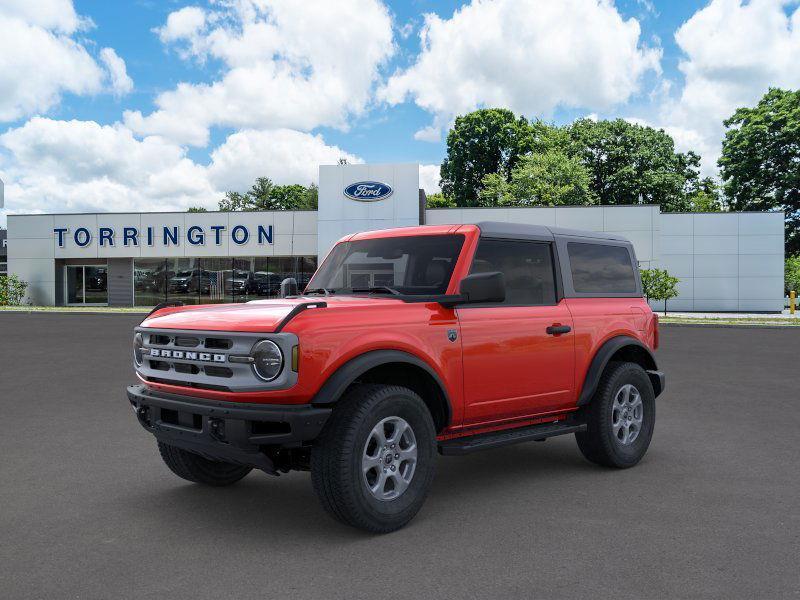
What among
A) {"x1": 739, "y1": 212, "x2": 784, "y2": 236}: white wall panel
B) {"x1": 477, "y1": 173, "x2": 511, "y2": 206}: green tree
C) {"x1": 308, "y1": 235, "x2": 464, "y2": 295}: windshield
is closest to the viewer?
A: {"x1": 308, "y1": 235, "x2": 464, "y2": 295}: windshield

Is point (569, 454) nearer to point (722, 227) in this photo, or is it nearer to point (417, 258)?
point (417, 258)

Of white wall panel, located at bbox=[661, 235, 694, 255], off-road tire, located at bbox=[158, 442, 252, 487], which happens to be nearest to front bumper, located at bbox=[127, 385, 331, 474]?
off-road tire, located at bbox=[158, 442, 252, 487]

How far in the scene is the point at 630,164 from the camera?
5559 cm

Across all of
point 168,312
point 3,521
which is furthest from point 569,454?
point 3,521

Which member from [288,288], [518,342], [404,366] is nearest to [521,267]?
[518,342]

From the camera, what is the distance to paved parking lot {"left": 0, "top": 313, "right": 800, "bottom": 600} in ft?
11.9

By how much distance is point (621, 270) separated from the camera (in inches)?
256

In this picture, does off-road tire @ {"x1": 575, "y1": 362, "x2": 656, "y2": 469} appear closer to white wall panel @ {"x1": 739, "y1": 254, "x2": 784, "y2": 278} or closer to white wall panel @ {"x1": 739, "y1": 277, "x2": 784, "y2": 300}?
white wall panel @ {"x1": 739, "y1": 254, "x2": 784, "y2": 278}

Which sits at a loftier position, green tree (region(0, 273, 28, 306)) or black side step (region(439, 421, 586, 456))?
green tree (region(0, 273, 28, 306))

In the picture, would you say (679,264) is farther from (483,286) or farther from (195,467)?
(195,467)

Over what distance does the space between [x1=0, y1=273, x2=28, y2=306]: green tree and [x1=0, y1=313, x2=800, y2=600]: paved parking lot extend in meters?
38.3

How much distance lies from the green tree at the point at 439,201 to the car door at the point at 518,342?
61.4m

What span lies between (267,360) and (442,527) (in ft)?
4.96

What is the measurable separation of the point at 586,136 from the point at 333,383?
57.1m
